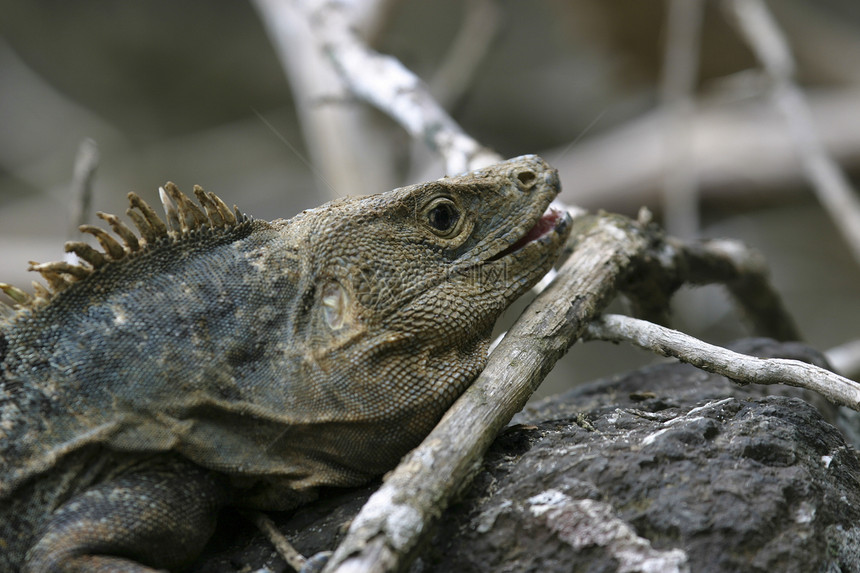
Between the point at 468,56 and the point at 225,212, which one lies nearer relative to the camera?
the point at 225,212

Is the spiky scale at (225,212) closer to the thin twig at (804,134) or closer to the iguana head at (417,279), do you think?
the iguana head at (417,279)

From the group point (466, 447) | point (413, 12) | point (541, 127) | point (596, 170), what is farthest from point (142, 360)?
point (541, 127)

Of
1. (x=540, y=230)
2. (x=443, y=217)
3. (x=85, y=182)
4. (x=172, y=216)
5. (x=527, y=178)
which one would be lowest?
(x=172, y=216)

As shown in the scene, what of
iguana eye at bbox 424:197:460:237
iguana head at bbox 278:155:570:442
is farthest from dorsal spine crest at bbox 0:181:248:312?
iguana eye at bbox 424:197:460:237

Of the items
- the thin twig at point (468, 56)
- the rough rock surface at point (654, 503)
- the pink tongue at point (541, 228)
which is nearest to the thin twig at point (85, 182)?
the rough rock surface at point (654, 503)

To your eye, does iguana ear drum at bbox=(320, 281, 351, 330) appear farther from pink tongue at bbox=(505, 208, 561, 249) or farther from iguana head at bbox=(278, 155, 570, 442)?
pink tongue at bbox=(505, 208, 561, 249)

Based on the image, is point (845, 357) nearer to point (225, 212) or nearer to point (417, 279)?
point (417, 279)

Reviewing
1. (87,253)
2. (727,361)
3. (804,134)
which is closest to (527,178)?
(727,361)
